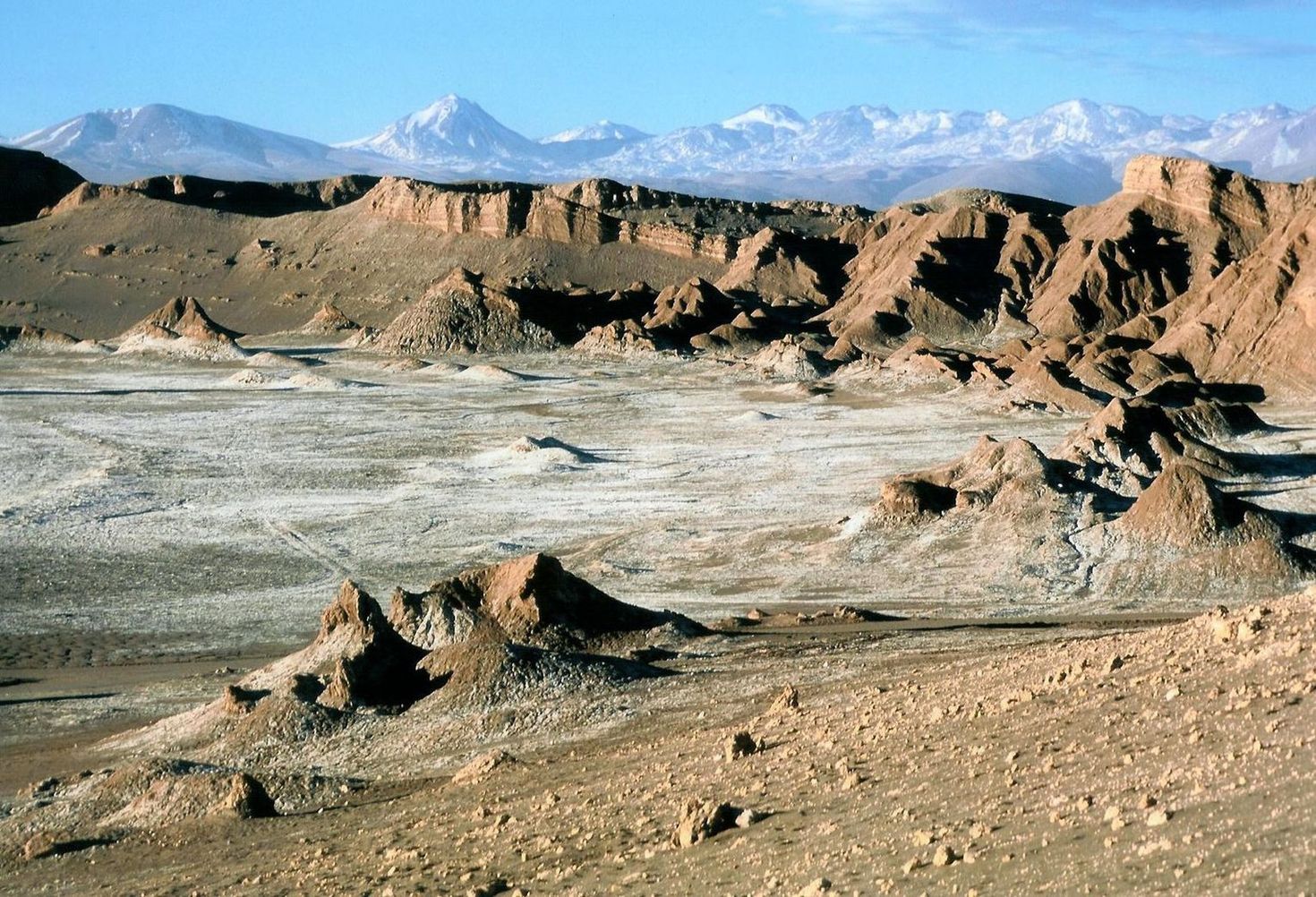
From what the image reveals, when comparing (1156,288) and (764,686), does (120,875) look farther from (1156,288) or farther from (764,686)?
(1156,288)

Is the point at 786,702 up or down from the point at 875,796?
down

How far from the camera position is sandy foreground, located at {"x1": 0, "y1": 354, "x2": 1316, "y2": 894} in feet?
35.2

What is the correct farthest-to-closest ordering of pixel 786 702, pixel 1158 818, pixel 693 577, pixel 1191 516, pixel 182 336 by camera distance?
pixel 182 336 < pixel 693 577 < pixel 1191 516 < pixel 786 702 < pixel 1158 818

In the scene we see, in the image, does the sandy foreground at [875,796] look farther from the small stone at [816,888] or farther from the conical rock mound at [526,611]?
the conical rock mound at [526,611]

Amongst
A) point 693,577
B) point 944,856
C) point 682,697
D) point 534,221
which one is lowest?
point 693,577

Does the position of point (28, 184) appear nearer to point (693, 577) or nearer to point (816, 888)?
point (693, 577)

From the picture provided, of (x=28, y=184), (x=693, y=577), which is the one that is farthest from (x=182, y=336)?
(x=693, y=577)

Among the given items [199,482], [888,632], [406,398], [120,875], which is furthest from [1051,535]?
[406,398]

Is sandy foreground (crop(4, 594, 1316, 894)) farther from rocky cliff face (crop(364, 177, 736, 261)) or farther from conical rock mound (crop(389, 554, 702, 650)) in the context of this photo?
rocky cliff face (crop(364, 177, 736, 261))

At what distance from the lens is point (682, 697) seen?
18562 mm

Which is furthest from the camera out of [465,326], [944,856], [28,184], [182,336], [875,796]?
[28,184]

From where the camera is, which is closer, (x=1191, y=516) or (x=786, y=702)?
(x=786, y=702)

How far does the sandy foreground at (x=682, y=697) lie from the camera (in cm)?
1074

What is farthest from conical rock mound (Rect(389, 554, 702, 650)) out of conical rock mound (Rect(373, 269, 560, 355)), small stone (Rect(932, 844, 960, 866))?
conical rock mound (Rect(373, 269, 560, 355))
